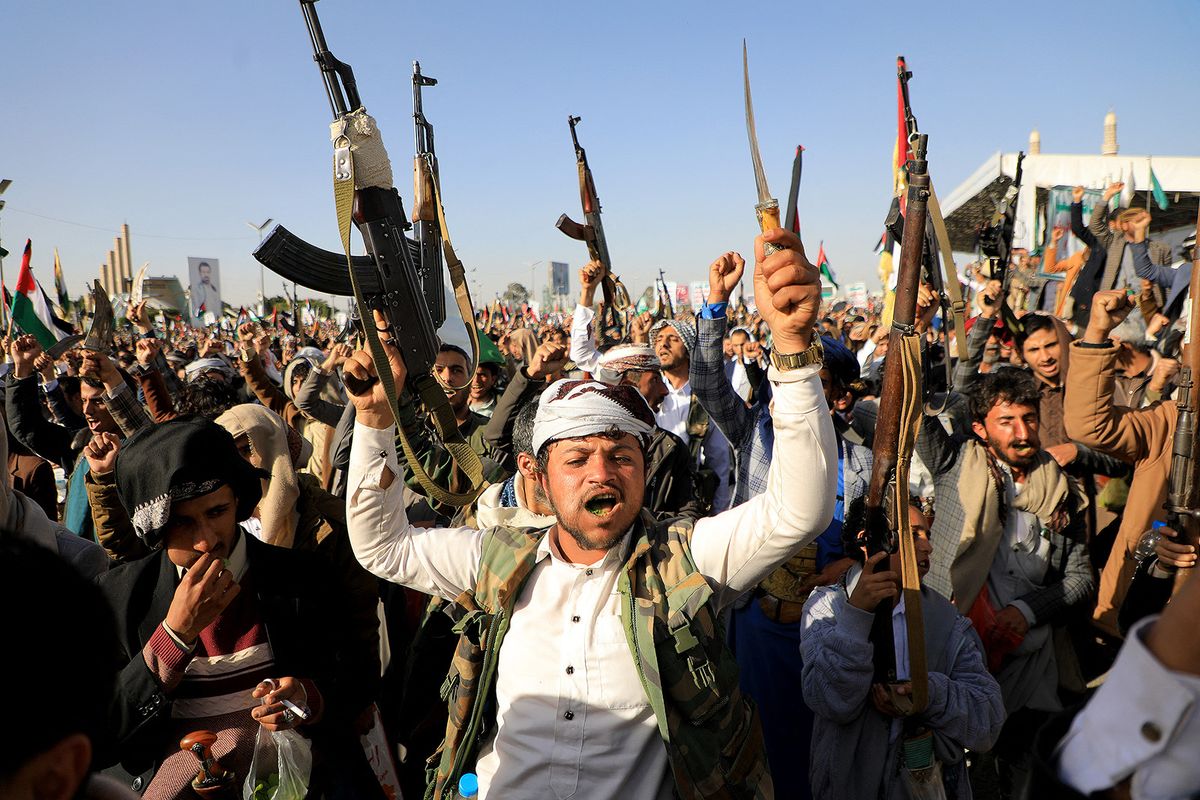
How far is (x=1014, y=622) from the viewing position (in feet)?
10.6

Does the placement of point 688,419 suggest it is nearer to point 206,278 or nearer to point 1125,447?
point 1125,447

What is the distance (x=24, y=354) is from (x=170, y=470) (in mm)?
3511

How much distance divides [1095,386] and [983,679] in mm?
1453

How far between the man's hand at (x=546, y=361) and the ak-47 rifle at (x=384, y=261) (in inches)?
40.8

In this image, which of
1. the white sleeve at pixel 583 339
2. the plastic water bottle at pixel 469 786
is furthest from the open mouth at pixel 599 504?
the white sleeve at pixel 583 339

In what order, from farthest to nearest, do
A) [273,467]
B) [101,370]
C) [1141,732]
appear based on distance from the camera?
[101,370] < [273,467] < [1141,732]

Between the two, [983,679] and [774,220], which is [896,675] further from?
[774,220]

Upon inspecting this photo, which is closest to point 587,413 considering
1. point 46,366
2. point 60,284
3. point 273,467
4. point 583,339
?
point 273,467

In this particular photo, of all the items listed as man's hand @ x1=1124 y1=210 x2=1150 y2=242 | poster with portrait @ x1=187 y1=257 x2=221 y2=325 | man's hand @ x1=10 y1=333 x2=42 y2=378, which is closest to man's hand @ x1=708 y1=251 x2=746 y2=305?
man's hand @ x1=10 y1=333 x2=42 y2=378

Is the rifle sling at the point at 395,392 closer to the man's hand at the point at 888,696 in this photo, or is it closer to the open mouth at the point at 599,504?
the open mouth at the point at 599,504

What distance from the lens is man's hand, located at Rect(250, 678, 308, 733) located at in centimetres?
212

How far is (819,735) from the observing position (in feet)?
8.27

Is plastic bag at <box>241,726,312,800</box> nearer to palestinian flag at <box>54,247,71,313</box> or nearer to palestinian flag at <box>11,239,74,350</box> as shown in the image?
palestinian flag at <box>11,239,74,350</box>

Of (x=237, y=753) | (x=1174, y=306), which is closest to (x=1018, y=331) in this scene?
(x=1174, y=306)
